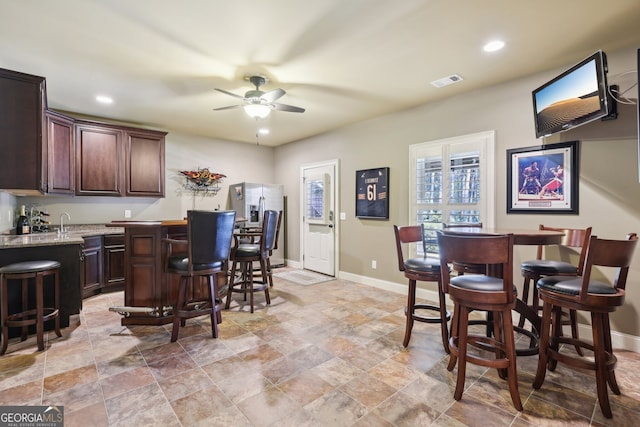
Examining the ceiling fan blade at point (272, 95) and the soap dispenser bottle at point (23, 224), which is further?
the soap dispenser bottle at point (23, 224)

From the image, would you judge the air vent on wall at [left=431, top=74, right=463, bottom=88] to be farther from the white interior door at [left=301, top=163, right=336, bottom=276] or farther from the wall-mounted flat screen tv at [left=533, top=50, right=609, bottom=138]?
the white interior door at [left=301, top=163, right=336, bottom=276]

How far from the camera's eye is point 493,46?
8.79ft

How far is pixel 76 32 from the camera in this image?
2.48 m

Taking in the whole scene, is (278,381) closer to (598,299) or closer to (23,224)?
(598,299)

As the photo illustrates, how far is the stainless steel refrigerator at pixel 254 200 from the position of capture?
19.1ft

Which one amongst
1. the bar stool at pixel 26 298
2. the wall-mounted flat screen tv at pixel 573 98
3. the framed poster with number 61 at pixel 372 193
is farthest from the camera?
the framed poster with number 61 at pixel 372 193

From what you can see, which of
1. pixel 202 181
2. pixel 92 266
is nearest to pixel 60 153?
pixel 92 266

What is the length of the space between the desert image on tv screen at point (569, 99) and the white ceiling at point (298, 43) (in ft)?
0.99

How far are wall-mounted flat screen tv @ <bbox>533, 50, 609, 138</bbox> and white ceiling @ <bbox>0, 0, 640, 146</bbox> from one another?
10.7 inches

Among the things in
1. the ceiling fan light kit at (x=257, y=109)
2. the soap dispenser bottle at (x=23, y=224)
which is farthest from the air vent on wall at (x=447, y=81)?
the soap dispenser bottle at (x=23, y=224)

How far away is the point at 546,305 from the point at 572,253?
53.9 inches

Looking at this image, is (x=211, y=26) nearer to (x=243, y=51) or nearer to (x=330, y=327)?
(x=243, y=51)

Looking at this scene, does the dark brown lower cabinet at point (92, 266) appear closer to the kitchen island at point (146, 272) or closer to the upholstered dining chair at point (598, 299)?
the kitchen island at point (146, 272)

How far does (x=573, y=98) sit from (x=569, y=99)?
33 mm
